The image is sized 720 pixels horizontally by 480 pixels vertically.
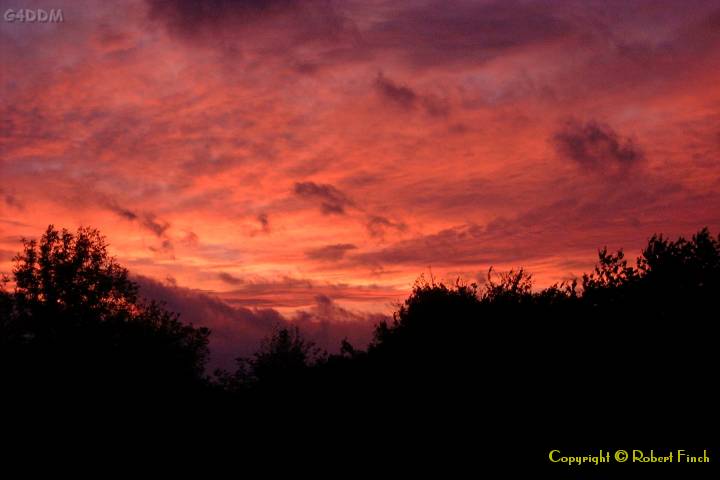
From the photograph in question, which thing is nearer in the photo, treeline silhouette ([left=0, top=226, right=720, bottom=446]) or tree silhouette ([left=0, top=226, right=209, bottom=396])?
treeline silhouette ([left=0, top=226, right=720, bottom=446])

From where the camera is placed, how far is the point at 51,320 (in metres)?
45.4

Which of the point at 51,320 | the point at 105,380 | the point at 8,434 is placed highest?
the point at 51,320

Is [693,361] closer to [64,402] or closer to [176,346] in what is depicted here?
[64,402]

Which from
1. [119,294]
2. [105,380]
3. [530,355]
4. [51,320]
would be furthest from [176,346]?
[530,355]

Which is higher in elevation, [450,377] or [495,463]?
[450,377]

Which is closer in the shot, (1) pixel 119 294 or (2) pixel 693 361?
(2) pixel 693 361

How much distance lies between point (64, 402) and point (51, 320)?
22.6m

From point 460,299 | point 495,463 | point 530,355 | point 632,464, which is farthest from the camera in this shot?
point 460,299

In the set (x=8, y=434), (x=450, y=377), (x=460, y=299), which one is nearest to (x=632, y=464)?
(x=450, y=377)

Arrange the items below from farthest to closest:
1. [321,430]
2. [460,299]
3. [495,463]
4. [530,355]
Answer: [460,299] < [321,430] < [530,355] < [495,463]

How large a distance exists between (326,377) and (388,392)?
588 centimetres

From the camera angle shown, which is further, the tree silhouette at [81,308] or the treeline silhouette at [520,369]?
the tree silhouette at [81,308]

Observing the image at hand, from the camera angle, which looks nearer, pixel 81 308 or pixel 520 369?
pixel 520 369

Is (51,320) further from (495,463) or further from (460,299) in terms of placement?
(495,463)
